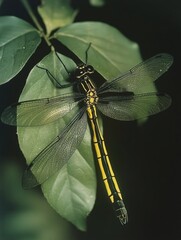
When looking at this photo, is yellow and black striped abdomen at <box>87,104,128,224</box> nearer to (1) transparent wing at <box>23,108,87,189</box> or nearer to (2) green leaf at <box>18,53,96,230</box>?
(1) transparent wing at <box>23,108,87,189</box>

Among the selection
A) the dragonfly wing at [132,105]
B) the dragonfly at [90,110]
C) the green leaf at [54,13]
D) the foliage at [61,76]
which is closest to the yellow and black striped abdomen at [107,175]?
the dragonfly at [90,110]

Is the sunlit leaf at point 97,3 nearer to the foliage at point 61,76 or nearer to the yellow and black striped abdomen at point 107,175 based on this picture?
the foliage at point 61,76

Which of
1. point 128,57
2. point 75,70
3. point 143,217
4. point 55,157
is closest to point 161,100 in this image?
point 128,57

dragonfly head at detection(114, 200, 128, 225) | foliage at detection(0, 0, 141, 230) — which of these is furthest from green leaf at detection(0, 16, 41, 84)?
dragonfly head at detection(114, 200, 128, 225)

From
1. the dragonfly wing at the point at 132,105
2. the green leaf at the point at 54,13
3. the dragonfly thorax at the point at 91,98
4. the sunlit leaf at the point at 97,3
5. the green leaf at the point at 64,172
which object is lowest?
the green leaf at the point at 64,172

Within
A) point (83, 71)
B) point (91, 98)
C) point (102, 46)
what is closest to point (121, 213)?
point (91, 98)

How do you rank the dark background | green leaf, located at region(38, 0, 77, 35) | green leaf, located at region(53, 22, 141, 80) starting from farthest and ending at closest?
1. the dark background
2. green leaf, located at region(38, 0, 77, 35)
3. green leaf, located at region(53, 22, 141, 80)
